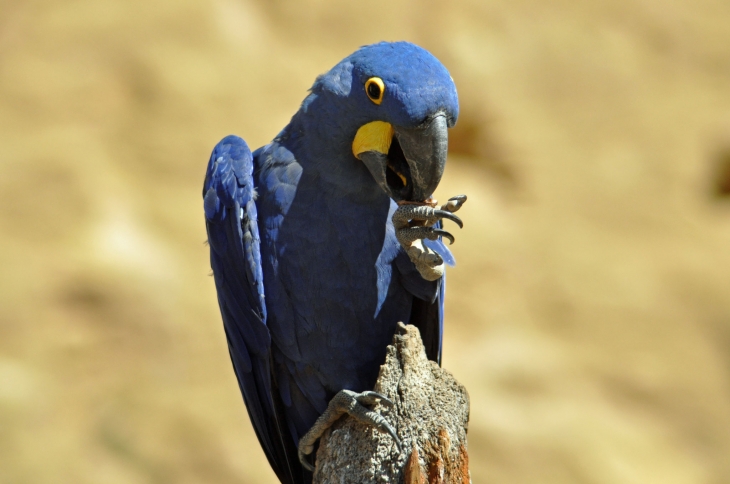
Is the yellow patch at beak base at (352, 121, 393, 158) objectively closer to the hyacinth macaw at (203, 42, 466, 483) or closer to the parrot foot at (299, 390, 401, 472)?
the hyacinth macaw at (203, 42, 466, 483)

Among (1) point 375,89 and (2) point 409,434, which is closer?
(2) point 409,434

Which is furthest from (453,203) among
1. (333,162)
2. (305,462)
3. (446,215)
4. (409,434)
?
(305,462)

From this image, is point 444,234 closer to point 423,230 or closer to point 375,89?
point 423,230

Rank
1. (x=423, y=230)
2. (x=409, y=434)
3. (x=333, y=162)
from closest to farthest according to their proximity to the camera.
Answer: (x=409, y=434) < (x=423, y=230) < (x=333, y=162)

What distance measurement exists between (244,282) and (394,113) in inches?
31.1

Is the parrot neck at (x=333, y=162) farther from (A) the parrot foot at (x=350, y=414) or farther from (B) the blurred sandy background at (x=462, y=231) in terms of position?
(B) the blurred sandy background at (x=462, y=231)

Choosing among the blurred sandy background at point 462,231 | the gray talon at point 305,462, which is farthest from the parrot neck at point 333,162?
the blurred sandy background at point 462,231

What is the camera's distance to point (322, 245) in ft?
7.72

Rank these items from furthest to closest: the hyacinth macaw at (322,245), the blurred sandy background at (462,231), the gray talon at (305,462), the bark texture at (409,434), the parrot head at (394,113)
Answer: the blurred sandy background at (462,231), the gray talon at (305,462), the hyacinth macaw at (322,245), the parrot head at (394,113), the bark texture at (409,434)

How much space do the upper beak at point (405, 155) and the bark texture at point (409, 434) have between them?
417 mm

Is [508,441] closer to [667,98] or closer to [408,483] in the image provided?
[667,98]

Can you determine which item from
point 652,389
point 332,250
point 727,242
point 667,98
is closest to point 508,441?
point 652,389

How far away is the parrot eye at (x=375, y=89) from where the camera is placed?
2.10 meters

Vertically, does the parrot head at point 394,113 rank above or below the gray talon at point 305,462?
above
